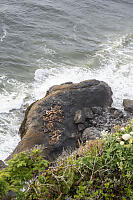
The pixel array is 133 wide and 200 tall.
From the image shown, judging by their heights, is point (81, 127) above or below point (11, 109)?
above

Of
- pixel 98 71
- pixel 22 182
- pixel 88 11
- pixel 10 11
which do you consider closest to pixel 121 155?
pixel 22 182

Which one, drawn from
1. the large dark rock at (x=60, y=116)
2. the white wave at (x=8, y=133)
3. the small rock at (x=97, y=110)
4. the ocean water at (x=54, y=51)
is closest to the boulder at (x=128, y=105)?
the ocean water at (x=54, y=51)

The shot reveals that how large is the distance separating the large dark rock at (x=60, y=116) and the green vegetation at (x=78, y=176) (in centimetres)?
339

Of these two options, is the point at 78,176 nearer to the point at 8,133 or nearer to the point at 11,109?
the point at 8,133

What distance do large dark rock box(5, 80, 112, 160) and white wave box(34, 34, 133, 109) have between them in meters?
2.11

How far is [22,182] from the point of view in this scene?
416cm

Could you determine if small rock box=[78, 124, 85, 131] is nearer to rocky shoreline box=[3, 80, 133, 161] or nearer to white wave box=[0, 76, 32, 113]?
rocky shoreline box=[3, 80, 133, 161]

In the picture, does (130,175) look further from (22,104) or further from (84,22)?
(84,22)

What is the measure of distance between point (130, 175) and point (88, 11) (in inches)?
1018

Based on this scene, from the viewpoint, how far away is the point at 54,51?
18.2 meters

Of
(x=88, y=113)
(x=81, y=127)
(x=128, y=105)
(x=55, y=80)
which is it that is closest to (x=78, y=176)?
(x=81, y=127)

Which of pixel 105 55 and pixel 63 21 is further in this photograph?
pixel 63 21

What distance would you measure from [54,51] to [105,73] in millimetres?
5060

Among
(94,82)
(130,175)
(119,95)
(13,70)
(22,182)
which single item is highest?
(130,175)
